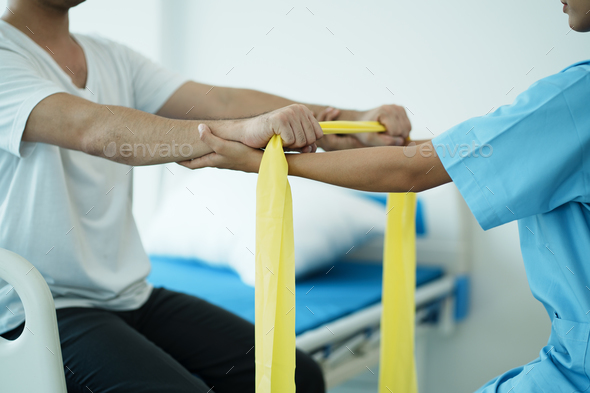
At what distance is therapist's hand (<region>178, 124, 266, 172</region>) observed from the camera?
2.74 ft

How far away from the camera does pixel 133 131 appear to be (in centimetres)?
84

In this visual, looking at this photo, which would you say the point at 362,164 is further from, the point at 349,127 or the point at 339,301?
the point at 339,301

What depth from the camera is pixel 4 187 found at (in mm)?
933

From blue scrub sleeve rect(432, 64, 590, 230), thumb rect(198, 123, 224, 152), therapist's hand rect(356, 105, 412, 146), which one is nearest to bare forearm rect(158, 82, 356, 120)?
therapist's hand rect(356, 105, 412, 146)

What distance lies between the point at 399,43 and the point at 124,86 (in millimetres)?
1137

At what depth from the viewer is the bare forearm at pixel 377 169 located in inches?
29.8

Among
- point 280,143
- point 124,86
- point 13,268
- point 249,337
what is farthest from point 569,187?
point 124,86

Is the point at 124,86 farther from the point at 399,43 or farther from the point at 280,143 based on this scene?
the point at 399,43

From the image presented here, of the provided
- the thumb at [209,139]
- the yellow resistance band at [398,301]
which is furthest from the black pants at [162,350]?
the thumb at [209,139]

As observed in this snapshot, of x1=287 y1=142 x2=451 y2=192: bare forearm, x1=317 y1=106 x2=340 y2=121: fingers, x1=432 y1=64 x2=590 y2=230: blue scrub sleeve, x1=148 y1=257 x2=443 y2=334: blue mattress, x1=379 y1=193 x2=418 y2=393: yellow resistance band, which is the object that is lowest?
x1=148 y1=257 x2=443 y2=334: blue mattress

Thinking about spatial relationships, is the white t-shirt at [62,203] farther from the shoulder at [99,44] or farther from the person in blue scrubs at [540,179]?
the person in blue scrubs at [540,179]

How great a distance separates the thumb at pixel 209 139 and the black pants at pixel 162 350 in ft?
1.29

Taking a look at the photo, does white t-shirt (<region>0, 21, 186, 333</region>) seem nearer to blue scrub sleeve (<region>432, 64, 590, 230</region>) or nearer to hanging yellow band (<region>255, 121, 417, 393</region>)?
hanging yellow band (<region>255, 121, 417, 393</region>)

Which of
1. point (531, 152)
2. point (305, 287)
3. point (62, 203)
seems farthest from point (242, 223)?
point (531, 152)
